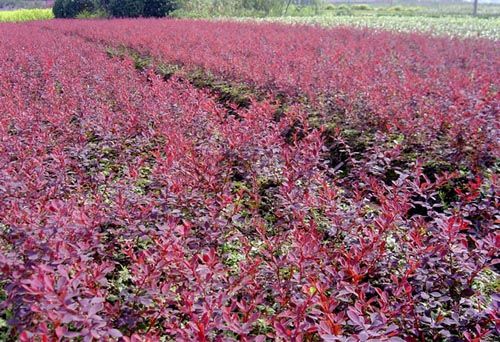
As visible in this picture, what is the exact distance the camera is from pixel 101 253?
2.13m

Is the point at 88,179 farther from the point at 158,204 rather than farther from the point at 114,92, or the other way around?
the point at 114,92

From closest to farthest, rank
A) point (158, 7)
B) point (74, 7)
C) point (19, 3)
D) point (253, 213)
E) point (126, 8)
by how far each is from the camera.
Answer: point (253, 213)
point (158, 7)
point (126, 8)
point (74, 7)
point (19, 3)

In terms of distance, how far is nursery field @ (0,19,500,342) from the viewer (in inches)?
70.8

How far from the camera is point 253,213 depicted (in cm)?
281

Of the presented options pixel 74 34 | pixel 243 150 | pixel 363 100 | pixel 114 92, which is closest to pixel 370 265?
pixel 243 150

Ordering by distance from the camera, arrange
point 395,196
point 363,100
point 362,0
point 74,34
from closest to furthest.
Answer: point 395,196 < point 363,100 < point 74,34 < point 362,0

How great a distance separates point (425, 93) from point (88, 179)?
342 centimetres

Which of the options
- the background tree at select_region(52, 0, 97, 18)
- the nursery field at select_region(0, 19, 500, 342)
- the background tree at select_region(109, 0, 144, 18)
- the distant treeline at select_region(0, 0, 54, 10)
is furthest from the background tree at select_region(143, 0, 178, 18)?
the distant treeline at select_region(0, 0, 54, 10)

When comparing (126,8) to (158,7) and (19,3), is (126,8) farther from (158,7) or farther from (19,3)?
(19,3)

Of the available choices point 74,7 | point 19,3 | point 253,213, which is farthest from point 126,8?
point 19,3

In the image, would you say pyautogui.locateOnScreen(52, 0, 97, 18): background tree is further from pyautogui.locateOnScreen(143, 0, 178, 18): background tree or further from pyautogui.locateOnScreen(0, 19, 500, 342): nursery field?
pyautogui.locateOnScreen(0, 19, 500, 342): nursery field

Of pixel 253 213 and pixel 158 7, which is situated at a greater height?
pixel 158 7

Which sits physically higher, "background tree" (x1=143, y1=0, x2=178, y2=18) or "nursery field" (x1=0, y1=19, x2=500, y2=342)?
"background tree" (x1=143, y1=0, x2=178, y2=18)

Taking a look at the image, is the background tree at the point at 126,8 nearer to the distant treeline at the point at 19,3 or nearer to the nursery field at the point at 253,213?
the nursery field at the point at 253,213
